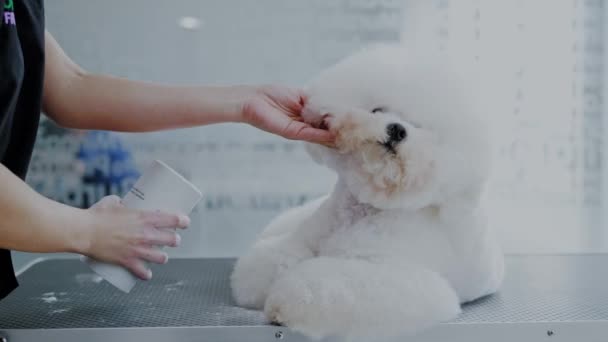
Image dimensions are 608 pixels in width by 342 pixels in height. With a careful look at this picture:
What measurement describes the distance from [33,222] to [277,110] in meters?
0.38

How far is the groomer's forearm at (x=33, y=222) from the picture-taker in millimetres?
714

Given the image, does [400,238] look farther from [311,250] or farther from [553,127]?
[553,127]

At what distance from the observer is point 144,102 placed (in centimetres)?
101

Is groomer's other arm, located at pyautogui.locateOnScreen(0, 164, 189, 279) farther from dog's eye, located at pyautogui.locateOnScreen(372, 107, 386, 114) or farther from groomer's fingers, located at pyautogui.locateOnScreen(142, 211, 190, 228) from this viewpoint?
dog's eye, located at pyautogui.locateOnScreen(372, 107, 386, 114)

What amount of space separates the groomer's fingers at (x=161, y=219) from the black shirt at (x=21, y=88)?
203mm

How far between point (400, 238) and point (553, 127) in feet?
3.62

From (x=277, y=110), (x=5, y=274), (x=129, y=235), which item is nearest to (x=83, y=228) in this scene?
(x=129, y=235)

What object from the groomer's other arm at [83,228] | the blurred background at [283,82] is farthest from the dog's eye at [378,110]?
the blurred background at [283,82]

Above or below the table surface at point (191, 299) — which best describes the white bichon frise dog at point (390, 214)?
above

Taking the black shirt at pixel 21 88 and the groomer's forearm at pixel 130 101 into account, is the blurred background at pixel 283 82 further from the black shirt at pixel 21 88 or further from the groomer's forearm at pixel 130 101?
the black shirt at pixel 21 88

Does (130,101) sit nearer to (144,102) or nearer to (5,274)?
(144,102)

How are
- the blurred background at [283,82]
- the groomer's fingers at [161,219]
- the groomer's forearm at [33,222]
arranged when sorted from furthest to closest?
the blurred background at [283,82], the groomer's fingers at [161,219], the groomer's forearm at [33,222]

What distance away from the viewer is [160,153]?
1762 millimetres

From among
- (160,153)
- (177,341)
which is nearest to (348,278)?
(177,341)
